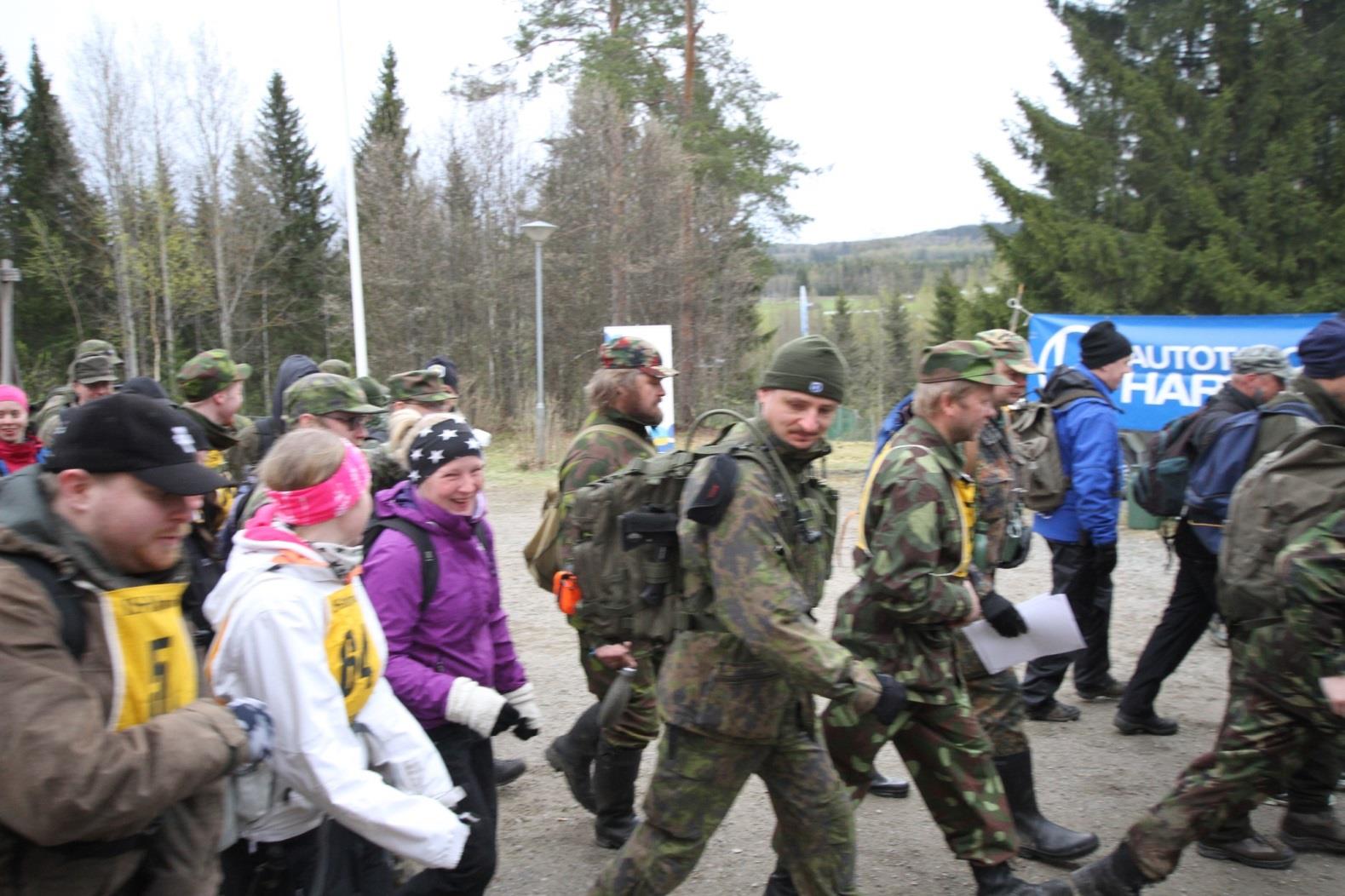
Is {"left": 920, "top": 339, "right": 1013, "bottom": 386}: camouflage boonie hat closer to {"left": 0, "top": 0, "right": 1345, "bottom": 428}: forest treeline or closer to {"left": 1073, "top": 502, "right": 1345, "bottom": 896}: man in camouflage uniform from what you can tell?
{"left": 1073, "top": 502, "right": 1345, "bottom": 896}: man in camouflage uniform

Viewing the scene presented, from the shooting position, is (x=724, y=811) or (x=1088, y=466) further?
(x=1088, y=466)

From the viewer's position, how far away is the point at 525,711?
340 cm

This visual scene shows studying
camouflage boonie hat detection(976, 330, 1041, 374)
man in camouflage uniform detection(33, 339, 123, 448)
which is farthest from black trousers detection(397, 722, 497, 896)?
man in camouflage uniform detection(33, 339, 123, 448)

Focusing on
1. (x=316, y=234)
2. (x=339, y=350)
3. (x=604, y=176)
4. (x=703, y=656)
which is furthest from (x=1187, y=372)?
(x=316, y=234)

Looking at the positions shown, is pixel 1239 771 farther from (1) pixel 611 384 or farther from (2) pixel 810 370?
(1) pixel 611 384

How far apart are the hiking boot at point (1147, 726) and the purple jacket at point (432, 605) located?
3.71 meters

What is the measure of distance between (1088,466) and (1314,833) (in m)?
2.05

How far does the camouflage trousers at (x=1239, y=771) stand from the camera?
11.1 feet

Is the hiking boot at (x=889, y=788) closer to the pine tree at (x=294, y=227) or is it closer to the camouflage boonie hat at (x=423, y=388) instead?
the camouflage boonie hat at (x=423, y=388)

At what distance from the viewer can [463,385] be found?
2472 cm

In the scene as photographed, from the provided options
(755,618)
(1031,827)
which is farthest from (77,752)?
(1031,827)

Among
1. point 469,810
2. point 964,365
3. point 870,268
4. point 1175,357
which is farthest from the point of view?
point 870,268

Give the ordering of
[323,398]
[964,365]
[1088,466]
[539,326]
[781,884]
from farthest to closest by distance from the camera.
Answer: [539,326]
[1088,466]
[323,398]
[964,365]
[781,884]

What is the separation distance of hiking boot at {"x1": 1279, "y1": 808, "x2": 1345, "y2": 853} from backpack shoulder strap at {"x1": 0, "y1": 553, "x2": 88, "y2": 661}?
4.50 m
